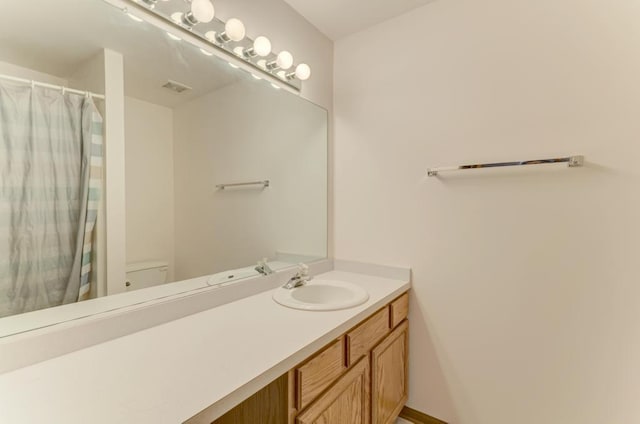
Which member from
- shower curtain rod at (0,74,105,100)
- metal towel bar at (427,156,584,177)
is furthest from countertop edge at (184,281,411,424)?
shower curtain rod at (0,74,105,100)

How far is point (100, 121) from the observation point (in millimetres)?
914

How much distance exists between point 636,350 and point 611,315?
0.45 feet

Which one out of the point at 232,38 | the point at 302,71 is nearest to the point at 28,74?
the point at 232,38

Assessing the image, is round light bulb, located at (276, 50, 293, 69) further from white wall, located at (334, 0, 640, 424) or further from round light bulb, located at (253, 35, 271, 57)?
white wall, located at (334, 0, 640, 424)

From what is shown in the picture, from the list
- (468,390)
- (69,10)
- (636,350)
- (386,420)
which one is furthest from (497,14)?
(386,420)

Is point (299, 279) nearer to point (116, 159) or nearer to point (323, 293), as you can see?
point (323, 293)

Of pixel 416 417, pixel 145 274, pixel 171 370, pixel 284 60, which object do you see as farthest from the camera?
pixel 416 417

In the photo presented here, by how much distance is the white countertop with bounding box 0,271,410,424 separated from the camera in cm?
58

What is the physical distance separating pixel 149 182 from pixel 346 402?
3.62 feet

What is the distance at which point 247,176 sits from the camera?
1.44m

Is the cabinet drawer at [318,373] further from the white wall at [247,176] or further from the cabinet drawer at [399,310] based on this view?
the white wall at [247,176]

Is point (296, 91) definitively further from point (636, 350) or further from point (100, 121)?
point (636, 350)

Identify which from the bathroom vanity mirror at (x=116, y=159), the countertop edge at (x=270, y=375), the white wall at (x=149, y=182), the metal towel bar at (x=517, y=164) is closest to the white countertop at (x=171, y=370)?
the countertop edge at (x=270, y=375)

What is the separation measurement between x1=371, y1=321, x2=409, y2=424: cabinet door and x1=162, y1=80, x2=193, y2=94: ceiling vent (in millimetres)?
→ 1373
